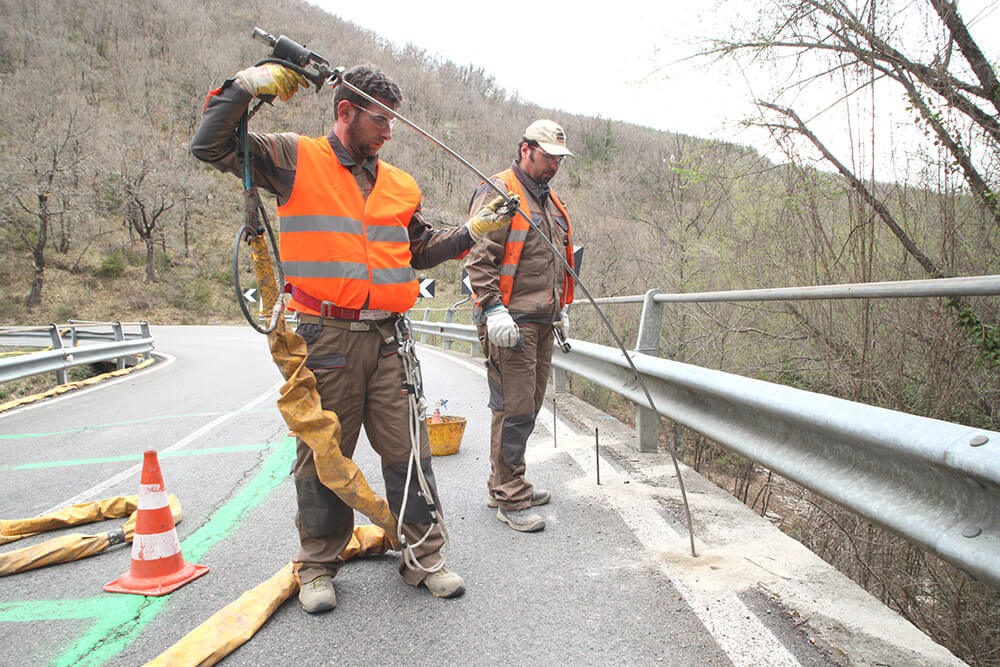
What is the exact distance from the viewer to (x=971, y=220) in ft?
13.9

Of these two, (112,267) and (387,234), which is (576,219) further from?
(112,267)

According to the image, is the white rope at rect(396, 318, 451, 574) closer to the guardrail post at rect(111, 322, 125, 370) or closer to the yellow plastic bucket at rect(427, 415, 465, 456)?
the yellow plastic bucket at rect(427, 415, 465, 456)

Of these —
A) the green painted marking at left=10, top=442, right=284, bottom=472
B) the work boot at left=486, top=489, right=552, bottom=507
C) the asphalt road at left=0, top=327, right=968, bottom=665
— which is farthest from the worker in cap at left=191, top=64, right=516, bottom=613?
the green painted marking at left=10, top=442, right=284, bottom=472

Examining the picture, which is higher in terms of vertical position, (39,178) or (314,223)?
(39,178)

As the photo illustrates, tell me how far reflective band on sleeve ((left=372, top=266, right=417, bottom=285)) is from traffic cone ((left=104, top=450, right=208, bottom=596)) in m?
1.28

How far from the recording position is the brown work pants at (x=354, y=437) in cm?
261

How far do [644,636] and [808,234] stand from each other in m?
4.07

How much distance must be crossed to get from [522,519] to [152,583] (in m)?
1.77

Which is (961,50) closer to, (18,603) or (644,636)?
(644,636)

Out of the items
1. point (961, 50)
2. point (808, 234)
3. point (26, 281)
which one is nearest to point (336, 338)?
point (808, 234)

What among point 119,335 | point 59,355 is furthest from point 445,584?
point 119,335

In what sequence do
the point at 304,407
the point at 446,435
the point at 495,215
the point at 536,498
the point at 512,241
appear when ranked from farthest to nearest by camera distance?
the point at 446,435 < the point at 536,498 < the point at 512,241 < the point at 495,215 < the point at 304,407

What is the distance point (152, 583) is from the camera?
2738 millimetres

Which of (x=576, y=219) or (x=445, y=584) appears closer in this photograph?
(x=445, y=584)
